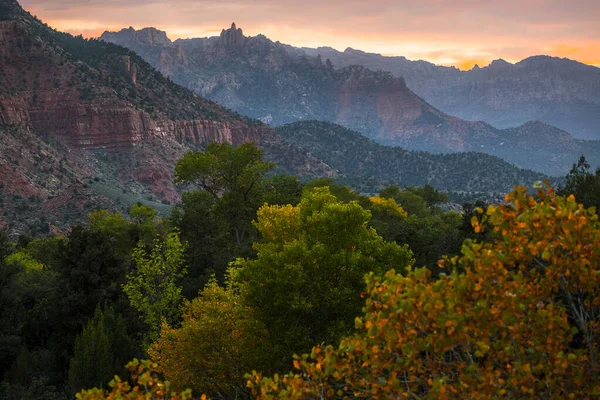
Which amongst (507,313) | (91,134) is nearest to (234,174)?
(507,313)

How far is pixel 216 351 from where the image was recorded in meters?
25.2

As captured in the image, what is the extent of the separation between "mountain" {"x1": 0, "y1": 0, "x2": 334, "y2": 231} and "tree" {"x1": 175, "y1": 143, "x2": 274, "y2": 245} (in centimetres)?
4097

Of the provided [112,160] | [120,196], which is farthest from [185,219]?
[112,160]

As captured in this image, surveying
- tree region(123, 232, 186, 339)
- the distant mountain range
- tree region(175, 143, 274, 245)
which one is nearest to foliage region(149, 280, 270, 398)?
tree region(123, 232, 186, 339)

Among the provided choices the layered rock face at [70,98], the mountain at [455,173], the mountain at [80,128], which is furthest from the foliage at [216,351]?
the mountain at [455,173]

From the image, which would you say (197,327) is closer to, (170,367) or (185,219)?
(170,367)

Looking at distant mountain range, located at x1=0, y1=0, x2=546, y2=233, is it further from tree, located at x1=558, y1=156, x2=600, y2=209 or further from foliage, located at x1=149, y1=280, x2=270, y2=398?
tree, located at x1=558, y1=156, x2=600, y2=209

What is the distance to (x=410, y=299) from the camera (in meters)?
8.51

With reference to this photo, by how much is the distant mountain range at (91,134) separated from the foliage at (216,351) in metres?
66.1

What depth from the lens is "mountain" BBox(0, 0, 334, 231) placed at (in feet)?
310

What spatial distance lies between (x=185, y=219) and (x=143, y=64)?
121m

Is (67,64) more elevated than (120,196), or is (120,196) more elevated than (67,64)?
(67,64)

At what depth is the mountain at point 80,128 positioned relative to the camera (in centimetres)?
9462

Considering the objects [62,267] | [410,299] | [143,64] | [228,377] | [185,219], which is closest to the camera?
[410,299]
